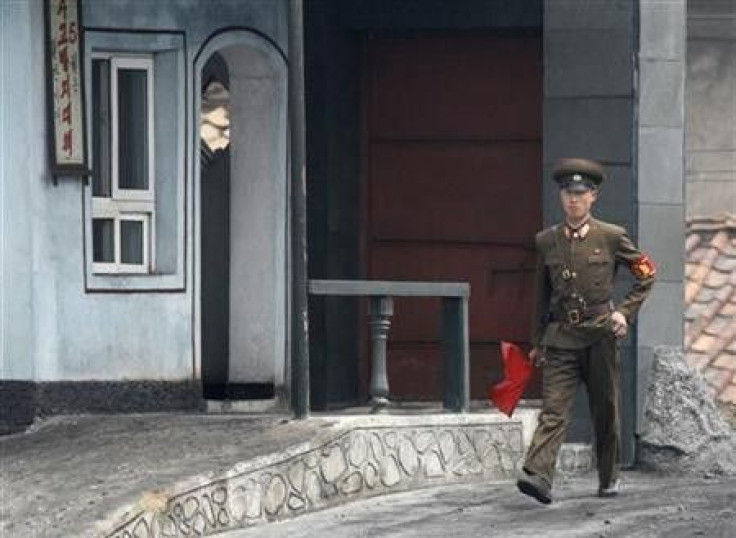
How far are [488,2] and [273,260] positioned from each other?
248 centimetres

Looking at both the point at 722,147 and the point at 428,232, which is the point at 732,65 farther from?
the point at 428,232

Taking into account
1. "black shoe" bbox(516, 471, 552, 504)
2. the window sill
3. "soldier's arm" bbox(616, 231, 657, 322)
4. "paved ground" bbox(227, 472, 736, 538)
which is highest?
"soldier's arm" bbox(616, 231, 657, 322)

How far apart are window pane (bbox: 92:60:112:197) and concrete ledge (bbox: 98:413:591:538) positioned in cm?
264

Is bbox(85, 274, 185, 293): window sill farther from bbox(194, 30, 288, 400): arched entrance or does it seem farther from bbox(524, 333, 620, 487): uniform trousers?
bbox(524, 333, 620, 487): uniform trousers

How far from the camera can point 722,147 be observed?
17.9m

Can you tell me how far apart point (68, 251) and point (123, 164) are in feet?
2.70

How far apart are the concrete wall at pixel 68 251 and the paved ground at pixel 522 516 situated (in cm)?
234

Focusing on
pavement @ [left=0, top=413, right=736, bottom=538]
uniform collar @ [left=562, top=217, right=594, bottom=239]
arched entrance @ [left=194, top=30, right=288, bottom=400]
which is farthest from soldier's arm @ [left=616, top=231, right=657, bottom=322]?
arched entrance @ [left=194, top=30, right=288, bottom=400]

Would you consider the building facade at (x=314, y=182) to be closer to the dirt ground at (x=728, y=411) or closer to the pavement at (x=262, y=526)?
the pavement at (x=262, y=526)

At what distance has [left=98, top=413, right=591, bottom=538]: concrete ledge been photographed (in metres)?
12.7

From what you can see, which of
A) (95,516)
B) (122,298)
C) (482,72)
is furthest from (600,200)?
(95,516)

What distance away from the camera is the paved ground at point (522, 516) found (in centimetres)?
1253

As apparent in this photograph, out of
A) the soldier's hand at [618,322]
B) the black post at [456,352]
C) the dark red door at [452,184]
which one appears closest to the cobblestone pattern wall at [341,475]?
the black post at [456,352]

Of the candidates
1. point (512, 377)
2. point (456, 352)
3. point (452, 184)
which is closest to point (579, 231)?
point (512, 377)
